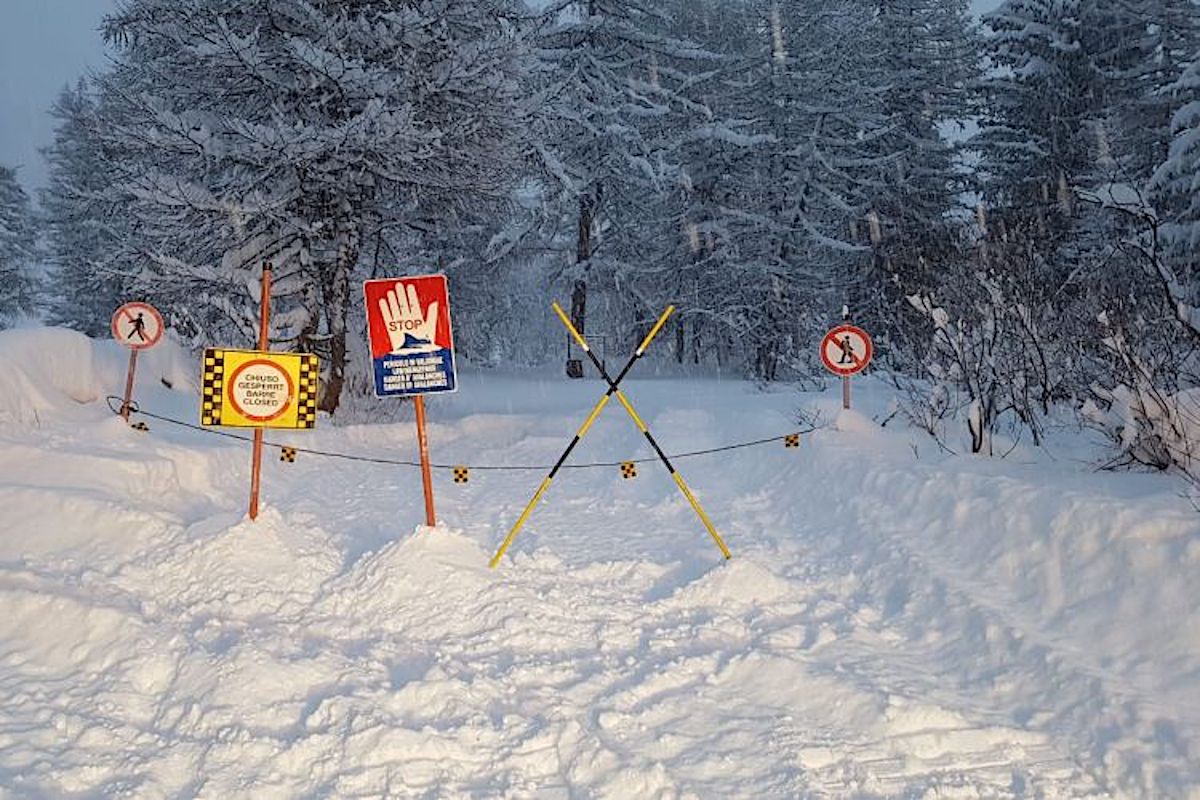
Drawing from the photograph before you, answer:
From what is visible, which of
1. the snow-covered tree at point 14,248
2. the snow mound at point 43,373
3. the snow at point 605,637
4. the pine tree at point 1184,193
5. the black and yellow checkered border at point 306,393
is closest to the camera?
the snow at point 605,637

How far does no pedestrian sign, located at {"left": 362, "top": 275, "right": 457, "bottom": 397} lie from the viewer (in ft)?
21.2

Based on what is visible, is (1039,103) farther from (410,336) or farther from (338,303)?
(410,336)

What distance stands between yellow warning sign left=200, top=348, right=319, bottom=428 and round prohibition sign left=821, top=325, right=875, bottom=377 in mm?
5976

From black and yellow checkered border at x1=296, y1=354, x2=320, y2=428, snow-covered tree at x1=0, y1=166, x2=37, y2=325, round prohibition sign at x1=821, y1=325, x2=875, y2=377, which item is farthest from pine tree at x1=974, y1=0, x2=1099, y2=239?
snow-covered tree at x1=0, y1=166, x2=37, y2=325

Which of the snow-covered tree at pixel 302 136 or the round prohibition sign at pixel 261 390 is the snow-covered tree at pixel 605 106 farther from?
the round prohibition sign at pixel 261 390

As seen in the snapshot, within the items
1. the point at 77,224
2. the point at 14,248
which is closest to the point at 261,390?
the point at 77,224

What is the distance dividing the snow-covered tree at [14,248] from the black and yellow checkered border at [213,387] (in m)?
29.1

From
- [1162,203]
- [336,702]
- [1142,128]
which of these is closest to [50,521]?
[336,702]

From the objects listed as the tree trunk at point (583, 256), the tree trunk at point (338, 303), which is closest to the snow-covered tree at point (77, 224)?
the tree trunk at point (338, 303)

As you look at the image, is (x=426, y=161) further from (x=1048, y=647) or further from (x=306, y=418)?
(x=1048, y=647)

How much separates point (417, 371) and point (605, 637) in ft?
9.01

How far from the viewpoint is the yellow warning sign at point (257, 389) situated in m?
6.44

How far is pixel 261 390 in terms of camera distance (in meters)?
6.59

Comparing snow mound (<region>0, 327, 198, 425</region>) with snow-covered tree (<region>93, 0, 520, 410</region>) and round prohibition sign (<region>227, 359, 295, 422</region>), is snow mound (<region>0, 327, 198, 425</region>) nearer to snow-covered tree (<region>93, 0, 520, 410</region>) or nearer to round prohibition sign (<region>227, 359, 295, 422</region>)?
snow-covered tree (<region>93, 0, 520, 410</region>)
